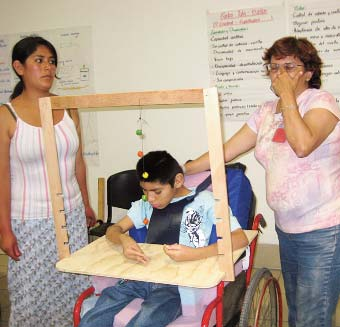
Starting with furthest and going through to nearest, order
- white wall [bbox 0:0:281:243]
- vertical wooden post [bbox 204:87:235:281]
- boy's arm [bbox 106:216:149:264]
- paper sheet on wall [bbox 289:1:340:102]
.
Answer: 1. white wall [bbox 0:0:281:243]
2. paper sheet on wall [bbox 289:1:340:102]
3. boy's arm [bbox 106:216:149:264]
4. vertical wooden post [bbox 204:87:235:281]

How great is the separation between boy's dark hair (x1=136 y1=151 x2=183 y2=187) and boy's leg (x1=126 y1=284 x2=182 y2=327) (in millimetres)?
402

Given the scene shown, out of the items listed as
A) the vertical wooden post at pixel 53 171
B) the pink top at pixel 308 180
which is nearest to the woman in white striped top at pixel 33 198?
the vertical wooden post at pixel 53 171

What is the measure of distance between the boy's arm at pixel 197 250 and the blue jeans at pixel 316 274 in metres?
0.19

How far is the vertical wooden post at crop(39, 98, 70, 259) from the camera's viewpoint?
146cm

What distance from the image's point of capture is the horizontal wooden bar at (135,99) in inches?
48.7

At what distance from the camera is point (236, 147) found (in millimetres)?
1718

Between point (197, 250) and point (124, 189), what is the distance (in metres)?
1.47

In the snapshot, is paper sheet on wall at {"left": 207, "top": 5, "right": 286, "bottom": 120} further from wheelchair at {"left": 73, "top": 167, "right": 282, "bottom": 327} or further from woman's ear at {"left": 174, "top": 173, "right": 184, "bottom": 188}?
woman's ear at {"left": 174, "top": 173, "right": 184, "bottom": 188}

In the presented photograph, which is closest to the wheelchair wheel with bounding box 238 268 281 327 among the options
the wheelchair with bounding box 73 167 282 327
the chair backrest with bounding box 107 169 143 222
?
the wheelchair with bounding box 73 167 282 327

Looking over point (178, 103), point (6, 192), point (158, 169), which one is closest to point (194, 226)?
point (158, 169)

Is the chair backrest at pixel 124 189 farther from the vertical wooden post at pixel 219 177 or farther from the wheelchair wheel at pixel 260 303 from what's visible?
the vertical wooden post at pixel 219 177

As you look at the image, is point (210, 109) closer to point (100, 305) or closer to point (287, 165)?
point (287, 165)

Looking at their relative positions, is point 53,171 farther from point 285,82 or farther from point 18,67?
point 285,82

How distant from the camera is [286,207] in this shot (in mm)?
1456
